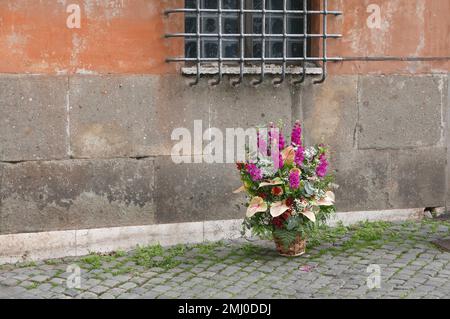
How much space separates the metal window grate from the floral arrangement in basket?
0.97m

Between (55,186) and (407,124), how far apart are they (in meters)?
3.69

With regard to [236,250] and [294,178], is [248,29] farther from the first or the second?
[236,250]

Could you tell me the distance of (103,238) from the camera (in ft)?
23.9

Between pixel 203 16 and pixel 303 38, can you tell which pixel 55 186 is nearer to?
pixel 203 16

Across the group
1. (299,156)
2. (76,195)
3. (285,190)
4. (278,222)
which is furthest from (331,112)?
(76,195)

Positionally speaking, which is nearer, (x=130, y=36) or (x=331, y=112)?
(x=130, y=36)

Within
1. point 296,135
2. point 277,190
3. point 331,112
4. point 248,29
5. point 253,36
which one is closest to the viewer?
point 277,190

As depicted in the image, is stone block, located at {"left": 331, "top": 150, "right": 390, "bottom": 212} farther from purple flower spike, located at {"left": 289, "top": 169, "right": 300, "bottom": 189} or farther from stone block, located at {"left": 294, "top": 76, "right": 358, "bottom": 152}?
purple flower spike, located at {"left": 289, "top": 169, "right": 300, "bottom": 189}

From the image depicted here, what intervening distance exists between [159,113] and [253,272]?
1.84 metres

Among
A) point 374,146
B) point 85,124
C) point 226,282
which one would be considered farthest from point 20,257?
point 374,146

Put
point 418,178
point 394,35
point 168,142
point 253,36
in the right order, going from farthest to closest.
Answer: point 418,178
point 394,35
point 253,36
point 168,142

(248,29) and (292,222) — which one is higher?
(248,29)

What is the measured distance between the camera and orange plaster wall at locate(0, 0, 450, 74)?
6.81 metres

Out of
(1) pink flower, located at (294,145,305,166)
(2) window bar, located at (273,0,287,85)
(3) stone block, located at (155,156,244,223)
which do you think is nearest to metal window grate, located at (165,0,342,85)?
(2) window bar, located at (273,0,287,85)
